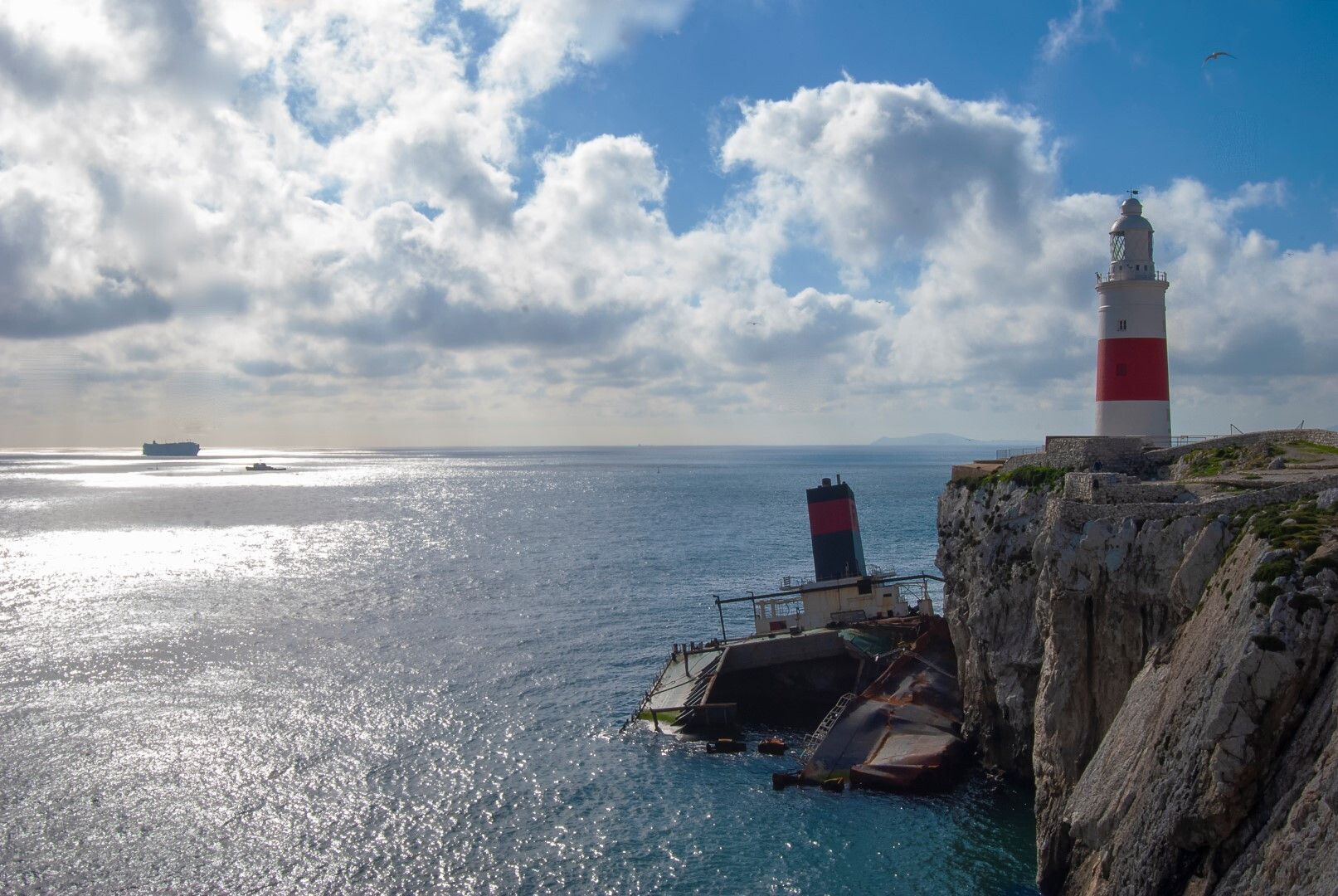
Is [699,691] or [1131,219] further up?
[1131,219]

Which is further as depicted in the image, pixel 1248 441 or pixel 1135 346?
pixel 1135 346

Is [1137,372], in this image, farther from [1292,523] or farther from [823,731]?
[1292,523]

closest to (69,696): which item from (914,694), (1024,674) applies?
(914,694)

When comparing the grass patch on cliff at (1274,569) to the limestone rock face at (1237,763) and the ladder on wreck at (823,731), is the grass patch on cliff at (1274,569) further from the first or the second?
the ladder on wreck at (823,731)

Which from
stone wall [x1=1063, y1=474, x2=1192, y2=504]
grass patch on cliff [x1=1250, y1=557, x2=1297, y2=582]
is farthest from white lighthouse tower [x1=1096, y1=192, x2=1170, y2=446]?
grass patch on cliff [x1=1250, y1=557, x2=1297, y2=582]

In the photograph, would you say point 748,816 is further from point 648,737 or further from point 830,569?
point 830,569

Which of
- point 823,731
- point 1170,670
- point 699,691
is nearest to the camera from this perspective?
point 1170,670

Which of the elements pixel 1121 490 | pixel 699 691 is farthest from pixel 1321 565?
pixel 699 691
